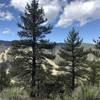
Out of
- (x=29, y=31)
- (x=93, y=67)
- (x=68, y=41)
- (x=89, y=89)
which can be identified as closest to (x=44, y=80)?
(x=29, y=31)

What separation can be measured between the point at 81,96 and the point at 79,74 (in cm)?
3714

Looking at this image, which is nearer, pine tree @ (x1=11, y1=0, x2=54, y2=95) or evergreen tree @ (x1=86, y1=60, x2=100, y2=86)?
pine tree @ (x1=11, y1=0, x2=54, y2=95)

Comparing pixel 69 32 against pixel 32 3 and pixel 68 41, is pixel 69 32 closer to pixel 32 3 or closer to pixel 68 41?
pixel 68 41

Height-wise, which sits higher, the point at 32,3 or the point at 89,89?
the point at 32,3

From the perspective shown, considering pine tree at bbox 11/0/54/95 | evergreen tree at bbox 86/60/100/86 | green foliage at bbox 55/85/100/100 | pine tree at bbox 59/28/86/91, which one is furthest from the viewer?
evergreen tree at bbox 86/60/100/86

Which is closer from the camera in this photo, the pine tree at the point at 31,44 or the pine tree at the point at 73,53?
the pine tree at the point at 31,44

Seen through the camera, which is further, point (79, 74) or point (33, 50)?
point (79, 74)

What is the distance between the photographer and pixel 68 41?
43812 mm

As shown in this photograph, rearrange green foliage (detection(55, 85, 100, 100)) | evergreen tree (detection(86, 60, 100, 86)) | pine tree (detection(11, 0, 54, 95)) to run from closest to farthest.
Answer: green foliage (detection(55, 85, 100, 100)), pine tree (detection(11, 0, 54, 95)), evergreen tree (detection(86, 60, 100, 86))

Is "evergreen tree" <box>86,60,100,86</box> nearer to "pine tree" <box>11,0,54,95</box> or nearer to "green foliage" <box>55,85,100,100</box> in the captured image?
"pine tree" <box>11,0,54,95</box>

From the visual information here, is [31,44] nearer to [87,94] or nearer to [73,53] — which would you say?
[73,53]

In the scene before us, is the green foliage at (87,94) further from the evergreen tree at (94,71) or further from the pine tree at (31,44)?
the evergreen tree at (94,71)

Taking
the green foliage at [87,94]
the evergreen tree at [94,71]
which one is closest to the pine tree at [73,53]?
the evergreen tree at [94,71]

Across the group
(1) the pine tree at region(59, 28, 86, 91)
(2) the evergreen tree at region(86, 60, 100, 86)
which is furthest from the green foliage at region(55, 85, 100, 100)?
(2) the evergreen tree at region(86, 60, 100, 86)
